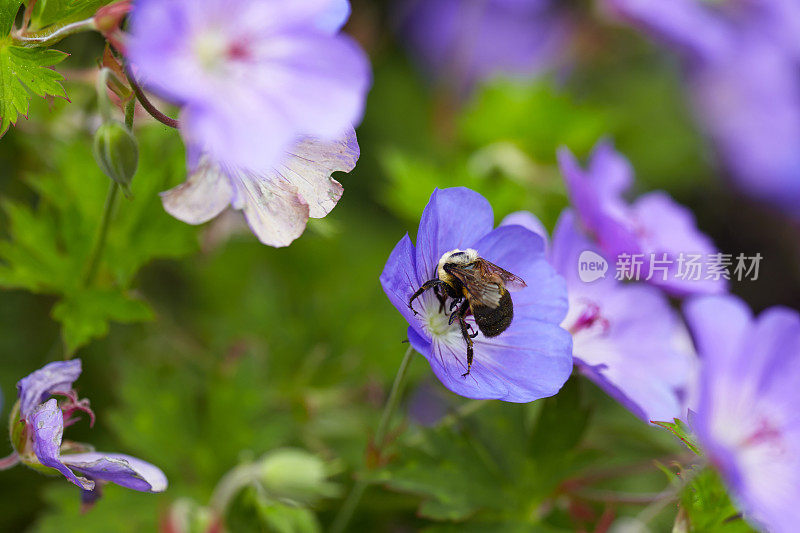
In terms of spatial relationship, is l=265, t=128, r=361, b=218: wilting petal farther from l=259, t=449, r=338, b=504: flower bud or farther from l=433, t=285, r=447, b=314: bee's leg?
l=259, t=449, r=338, b=504: flower bud

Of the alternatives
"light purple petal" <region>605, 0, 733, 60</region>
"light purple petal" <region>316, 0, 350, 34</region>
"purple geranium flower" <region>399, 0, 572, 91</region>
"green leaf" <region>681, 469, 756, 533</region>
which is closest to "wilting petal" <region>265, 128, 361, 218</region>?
"light purple petal" <region>316, 0, 350, 34</region>

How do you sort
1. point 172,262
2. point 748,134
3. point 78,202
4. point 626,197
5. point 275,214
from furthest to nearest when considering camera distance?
1. point 748,134
2. point 626,197
3. point 172,262
4. point 78,202
5. point 275,214

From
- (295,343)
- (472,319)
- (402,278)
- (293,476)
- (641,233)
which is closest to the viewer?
(402,278)

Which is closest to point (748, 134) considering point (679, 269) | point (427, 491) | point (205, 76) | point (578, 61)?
point (578, 61)

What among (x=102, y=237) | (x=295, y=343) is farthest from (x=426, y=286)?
(x=295, y=343)

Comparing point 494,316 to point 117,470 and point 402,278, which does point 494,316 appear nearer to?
point 402,278

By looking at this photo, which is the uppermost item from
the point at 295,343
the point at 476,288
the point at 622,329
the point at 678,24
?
the point at 678,24

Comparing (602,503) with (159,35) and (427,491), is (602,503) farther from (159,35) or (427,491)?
(159,35)
